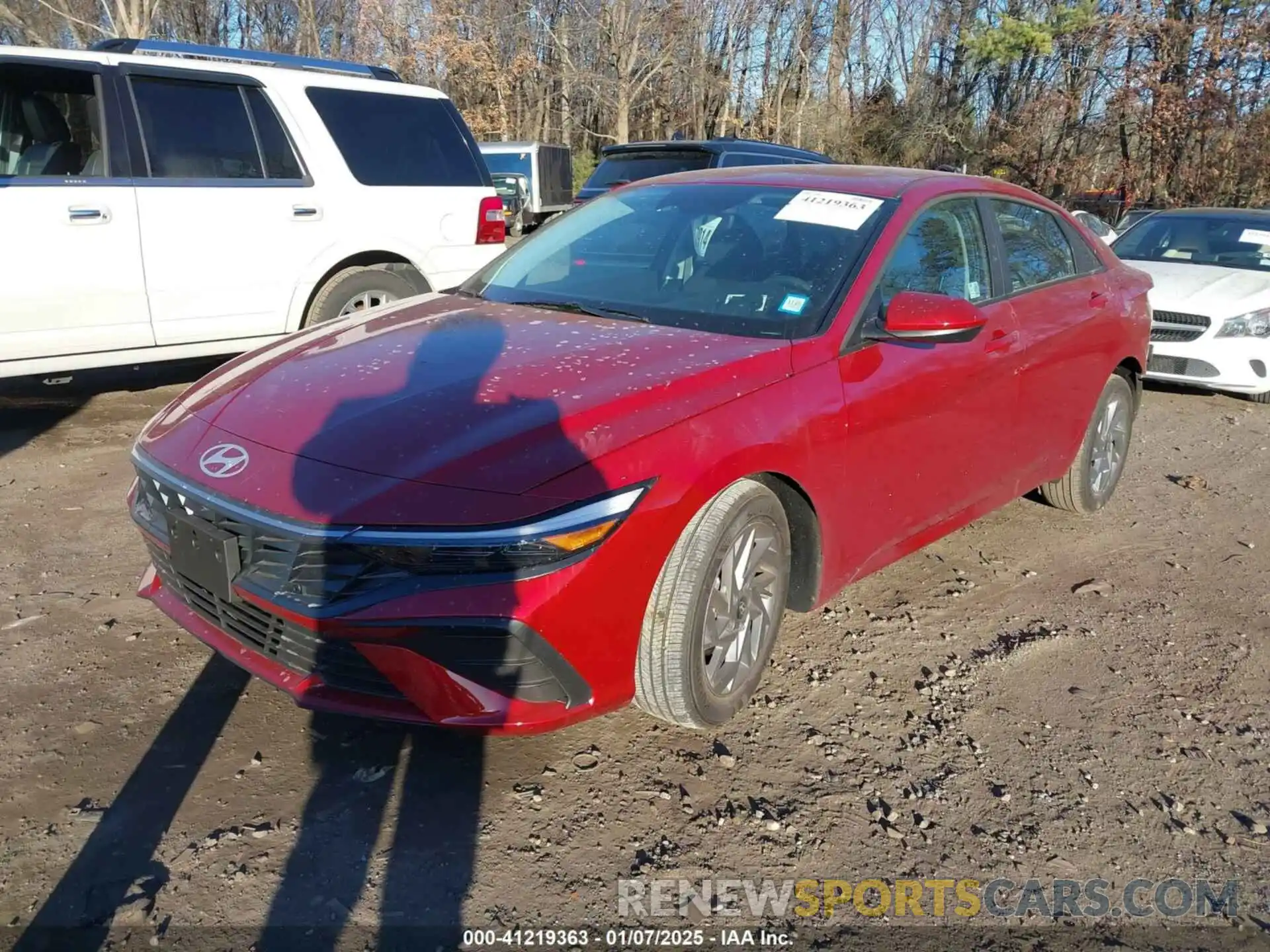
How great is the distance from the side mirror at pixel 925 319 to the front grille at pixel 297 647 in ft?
6.14

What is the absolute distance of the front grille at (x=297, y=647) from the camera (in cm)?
244

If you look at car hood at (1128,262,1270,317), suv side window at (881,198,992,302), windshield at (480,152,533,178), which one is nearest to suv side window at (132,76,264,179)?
suv side window at (881,198,992,302)

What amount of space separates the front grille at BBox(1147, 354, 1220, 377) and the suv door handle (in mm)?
6976

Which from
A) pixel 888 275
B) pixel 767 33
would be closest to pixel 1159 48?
pixel 767 33

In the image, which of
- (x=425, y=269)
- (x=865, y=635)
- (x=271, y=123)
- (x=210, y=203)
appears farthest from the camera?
(x=425, y=269)

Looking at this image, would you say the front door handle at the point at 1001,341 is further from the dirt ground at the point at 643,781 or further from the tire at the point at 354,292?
the tire at the point at 354,292

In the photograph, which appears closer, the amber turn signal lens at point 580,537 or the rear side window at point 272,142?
the amber turn signal lens at point 580,537

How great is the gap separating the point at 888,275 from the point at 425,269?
3843mm

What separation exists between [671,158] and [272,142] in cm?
470

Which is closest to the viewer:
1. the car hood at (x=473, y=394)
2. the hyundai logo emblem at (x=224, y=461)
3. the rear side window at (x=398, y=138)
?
the car hood at (x=473, y=394)

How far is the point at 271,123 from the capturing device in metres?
5.91

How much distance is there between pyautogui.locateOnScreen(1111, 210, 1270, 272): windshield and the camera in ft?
27.2

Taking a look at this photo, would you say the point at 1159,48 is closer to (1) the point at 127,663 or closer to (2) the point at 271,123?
(2) the point at 271,123

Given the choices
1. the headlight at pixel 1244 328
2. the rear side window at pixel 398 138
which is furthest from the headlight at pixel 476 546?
the headlight at pixel 1244 328
